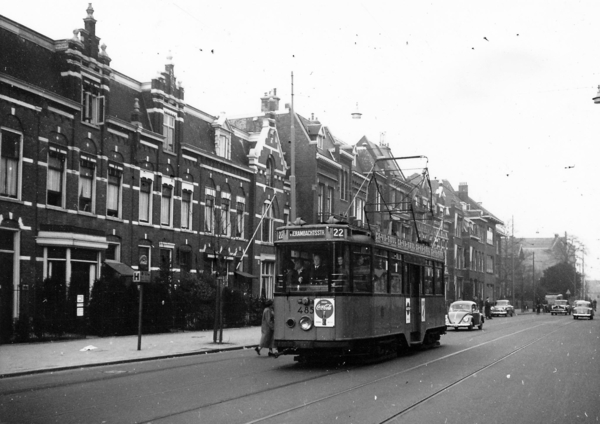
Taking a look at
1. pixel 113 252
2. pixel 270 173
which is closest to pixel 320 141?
pixel 270 173

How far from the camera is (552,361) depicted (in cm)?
1845

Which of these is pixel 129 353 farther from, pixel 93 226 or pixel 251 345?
pixel 93 226

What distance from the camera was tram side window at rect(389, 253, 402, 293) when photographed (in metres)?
18.6

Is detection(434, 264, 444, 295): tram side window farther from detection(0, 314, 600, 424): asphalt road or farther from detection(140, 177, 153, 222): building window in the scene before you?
detection(140, 177, 153, 222): building window

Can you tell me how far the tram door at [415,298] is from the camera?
20270 mm

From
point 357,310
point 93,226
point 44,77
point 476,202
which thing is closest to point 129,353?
point 357,310

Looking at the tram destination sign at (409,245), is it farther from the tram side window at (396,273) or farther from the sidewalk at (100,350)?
the sidewalk at (100,350)

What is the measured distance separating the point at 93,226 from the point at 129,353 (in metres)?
10.6

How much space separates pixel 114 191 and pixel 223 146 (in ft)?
35.2

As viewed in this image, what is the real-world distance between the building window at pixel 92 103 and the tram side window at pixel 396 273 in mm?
16005

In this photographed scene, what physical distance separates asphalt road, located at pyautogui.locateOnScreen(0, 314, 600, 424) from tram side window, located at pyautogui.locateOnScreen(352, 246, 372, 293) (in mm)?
1862

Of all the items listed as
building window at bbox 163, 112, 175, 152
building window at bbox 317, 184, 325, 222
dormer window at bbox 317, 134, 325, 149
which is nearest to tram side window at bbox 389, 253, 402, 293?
building window at bbox 163, 112, 175, 152

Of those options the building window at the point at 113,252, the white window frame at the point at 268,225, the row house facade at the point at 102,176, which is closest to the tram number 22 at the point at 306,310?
the row house facade at the point at 102,176

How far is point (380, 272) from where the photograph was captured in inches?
700
